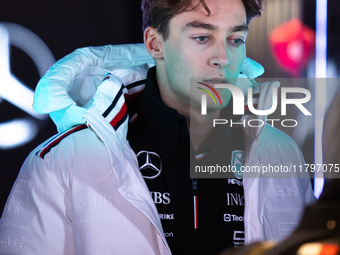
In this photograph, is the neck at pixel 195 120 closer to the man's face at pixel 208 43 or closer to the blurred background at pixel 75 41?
the man's face at pixel 208 43

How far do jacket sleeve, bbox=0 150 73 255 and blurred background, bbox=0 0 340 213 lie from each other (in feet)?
1.80

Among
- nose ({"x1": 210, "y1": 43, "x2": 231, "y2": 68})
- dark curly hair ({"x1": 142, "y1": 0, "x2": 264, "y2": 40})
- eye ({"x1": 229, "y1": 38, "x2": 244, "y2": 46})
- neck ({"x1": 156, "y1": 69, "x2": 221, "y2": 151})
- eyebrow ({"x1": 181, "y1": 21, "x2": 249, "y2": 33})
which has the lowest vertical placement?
neck ({"x1": 156, "y1": 69, "x2": 221, "y2": 151})

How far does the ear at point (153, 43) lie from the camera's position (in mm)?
1380

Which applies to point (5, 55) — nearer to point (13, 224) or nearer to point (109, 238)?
point (13, 224)

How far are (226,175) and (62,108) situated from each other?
23.8 inches

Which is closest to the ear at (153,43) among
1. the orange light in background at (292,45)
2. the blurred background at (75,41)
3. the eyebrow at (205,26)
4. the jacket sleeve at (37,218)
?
the eyebrow at (205,26)

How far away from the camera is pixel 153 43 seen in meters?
1.40

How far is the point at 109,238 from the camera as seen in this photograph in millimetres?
1034

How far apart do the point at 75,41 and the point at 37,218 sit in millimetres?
939

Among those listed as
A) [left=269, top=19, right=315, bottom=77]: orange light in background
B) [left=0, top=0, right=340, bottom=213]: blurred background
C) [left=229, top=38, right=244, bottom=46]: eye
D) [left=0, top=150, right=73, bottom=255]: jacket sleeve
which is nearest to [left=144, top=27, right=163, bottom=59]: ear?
[left=229, top=38, right=244, bottom=46]: eye

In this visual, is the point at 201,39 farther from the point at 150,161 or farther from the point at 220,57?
→ the point at 150,161

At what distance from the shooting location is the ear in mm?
1380

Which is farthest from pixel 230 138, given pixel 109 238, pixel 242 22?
pixel 109 238

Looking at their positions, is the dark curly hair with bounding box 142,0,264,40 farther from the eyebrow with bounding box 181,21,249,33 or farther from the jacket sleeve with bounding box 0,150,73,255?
the jacket sleeve with bounding box 0,150,73,255
